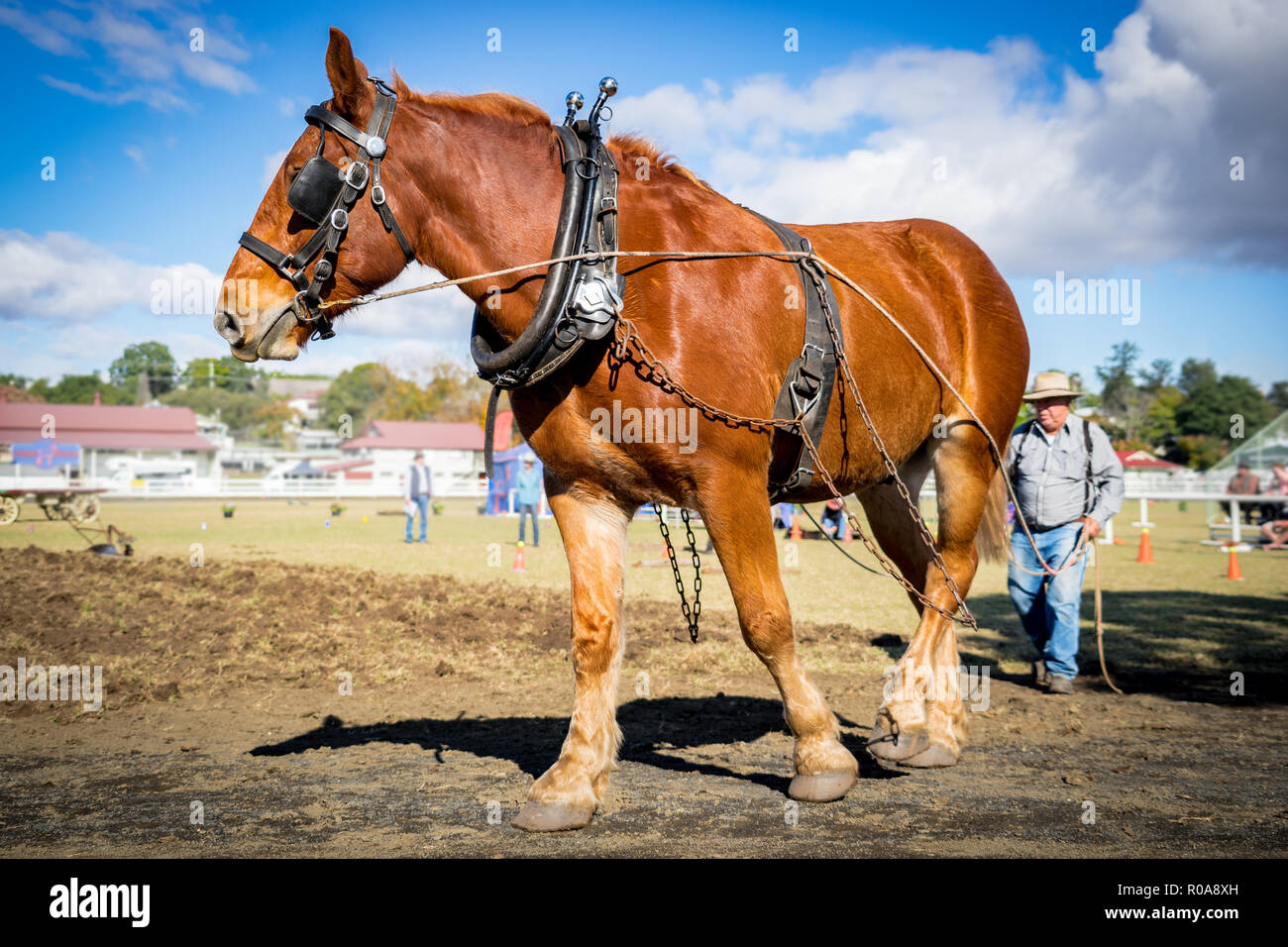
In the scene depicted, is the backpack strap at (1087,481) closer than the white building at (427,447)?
Yes

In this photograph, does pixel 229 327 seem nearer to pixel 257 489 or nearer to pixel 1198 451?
pixel 257 489

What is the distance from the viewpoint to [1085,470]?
7.15 metres

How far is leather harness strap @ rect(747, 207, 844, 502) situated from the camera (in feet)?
12.5

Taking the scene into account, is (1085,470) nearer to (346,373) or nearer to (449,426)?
(449,426)

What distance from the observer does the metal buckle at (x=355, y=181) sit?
11.0 ft

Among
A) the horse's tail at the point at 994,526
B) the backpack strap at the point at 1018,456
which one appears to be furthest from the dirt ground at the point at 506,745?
the backpack strap at the point at 1018,456

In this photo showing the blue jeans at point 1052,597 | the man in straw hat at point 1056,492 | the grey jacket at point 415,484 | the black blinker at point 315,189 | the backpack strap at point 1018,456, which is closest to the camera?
the black blinker at point 315,189

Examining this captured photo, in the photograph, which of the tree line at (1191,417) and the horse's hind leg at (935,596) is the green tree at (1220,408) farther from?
the horse's hind leg at (935,596)

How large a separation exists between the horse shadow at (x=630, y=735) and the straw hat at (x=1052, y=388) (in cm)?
332

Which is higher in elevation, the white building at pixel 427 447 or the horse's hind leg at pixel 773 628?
the white building at pixel 427 447

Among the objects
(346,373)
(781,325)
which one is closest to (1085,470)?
(781,325)

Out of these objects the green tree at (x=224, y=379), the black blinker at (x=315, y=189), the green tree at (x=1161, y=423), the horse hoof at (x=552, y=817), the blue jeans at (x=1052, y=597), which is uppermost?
the green tree at (x=224, y=379)

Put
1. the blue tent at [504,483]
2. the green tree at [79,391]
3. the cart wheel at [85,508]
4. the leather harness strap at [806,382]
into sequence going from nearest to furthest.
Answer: the leather harness strap at [806,382]
the cart wheel at [85,508]
the blue tent at [504,483]
the green tree at [79,391]

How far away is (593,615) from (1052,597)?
179 inches
